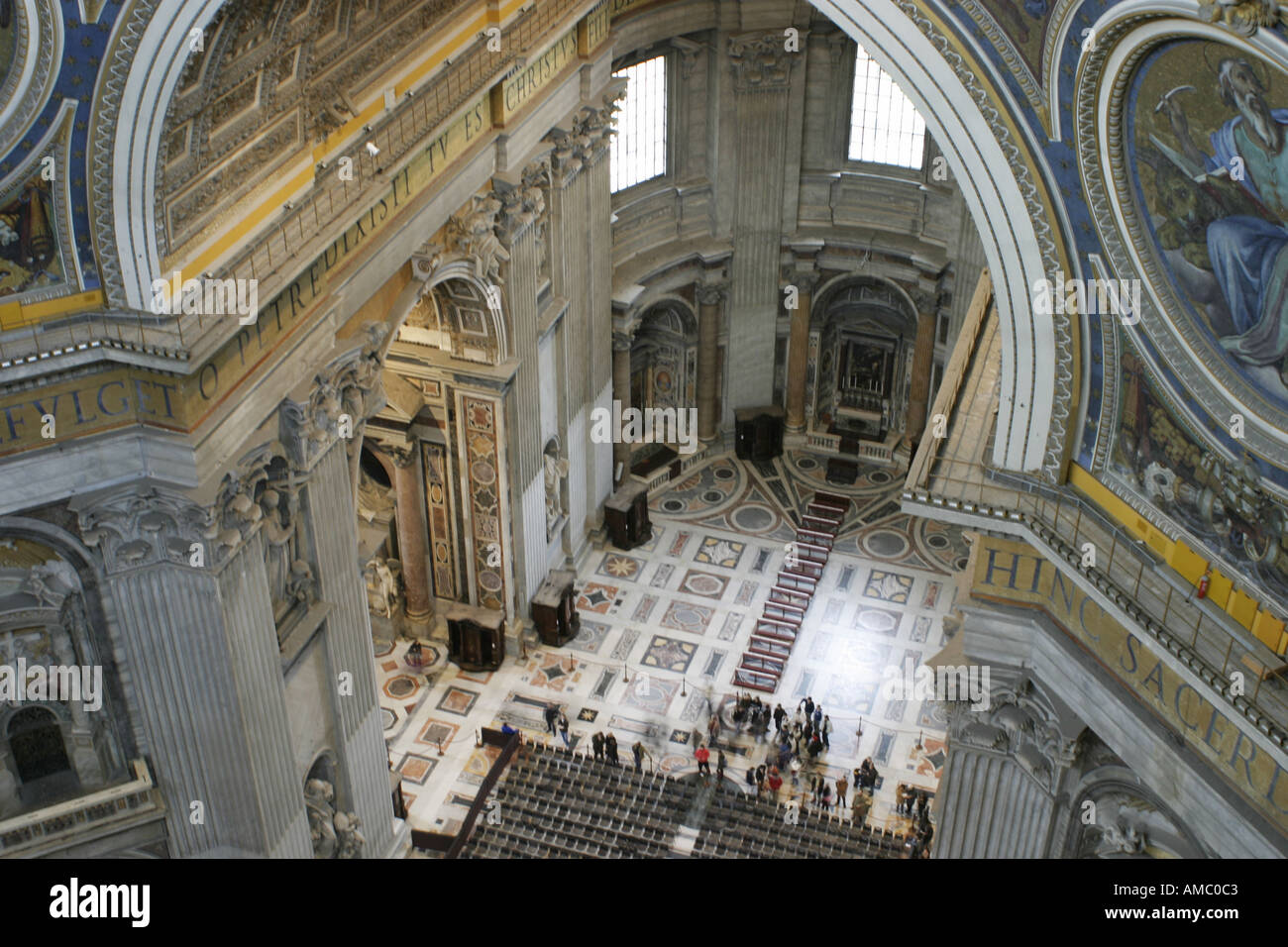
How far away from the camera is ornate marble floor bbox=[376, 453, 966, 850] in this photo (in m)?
29.4

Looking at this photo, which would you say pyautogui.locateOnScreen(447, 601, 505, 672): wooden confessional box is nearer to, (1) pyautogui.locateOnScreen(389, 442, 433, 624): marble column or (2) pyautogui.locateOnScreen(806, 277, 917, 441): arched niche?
(1) pyautogui.locateOnScreen(389, 442, 433, 624): marble column

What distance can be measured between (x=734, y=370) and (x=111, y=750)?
2123cm

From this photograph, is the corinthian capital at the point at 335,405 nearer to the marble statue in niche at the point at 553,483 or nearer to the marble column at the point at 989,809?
the marble statue in niche at the point at 553,483

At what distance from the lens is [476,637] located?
3102 cm

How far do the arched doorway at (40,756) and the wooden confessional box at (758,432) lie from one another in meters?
21.5

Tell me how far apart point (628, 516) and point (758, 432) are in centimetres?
516

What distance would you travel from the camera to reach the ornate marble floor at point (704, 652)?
96.6 feet

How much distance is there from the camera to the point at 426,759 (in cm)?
2922

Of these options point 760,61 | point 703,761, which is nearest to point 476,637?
point 703,761

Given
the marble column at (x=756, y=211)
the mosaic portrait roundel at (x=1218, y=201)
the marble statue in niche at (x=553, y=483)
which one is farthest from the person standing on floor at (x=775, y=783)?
the mosaic portrait roundel at (x=1218, y=201)

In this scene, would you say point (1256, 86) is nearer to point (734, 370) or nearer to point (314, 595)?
point (314, 595)
